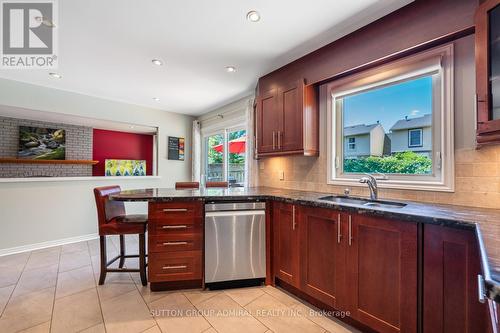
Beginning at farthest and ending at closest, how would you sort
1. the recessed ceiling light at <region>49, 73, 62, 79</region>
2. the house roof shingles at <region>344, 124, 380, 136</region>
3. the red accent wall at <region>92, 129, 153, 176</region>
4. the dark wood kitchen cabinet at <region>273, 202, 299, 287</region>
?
the red accent wall at <region>92, 129, 153, 176</region> → the recessed ceiling light at <region>49, 73, 62, 79</region> → the house roof shingles at <region>344, 124, 380, 136</region> → the dark wood kitchen cabinet at <region>273, 202, 299, 287</region>

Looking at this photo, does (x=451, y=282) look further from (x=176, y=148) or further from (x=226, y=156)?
(x=176, y=148)

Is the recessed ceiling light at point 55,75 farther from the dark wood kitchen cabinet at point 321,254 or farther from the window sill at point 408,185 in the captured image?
the window sill at point 408,185

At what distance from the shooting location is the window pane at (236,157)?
428 centimetres

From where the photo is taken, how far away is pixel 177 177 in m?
5.12

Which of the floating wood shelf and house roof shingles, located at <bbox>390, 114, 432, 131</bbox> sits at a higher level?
house roof shingles, located at <bbox>390, 114, 432, 131</bbox>

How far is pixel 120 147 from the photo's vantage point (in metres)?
5.27

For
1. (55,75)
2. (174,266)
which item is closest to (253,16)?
(174,266)

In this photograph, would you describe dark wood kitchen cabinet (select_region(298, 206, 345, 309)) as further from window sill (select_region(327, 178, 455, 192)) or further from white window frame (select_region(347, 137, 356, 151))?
white window frame (select_region(347, 137, 356, 151))

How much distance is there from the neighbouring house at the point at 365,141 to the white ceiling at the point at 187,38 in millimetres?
945

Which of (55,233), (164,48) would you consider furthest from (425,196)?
(55,233)

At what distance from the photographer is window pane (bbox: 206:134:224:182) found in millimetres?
4862

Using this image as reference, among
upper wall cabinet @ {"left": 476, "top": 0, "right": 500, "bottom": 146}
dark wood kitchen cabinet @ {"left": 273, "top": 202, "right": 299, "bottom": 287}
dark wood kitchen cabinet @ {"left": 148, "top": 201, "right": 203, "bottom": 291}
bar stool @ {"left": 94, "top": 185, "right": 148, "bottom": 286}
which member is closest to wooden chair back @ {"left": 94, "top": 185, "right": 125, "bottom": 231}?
bar stool @ {"left": 94, "top": 185, "right": 148, "bottom": 286}

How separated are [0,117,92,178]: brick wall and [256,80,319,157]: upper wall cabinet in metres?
4.17

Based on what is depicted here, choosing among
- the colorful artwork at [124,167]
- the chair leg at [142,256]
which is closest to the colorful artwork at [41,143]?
the colorful artwork at [124,167]
